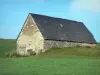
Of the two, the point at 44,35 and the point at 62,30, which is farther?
the point at 62,30

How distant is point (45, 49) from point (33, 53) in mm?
2717

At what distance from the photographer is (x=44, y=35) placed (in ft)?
173

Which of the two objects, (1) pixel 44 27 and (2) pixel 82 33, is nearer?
(1) pixel 44 27

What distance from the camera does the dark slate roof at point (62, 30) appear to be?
5434 centimetres

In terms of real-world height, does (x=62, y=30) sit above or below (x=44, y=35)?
above

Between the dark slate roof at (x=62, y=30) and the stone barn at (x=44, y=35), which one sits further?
the dark slate roof at (x=62, y=30)

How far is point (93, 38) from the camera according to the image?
6781cm

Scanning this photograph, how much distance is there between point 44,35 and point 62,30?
22.1 ft

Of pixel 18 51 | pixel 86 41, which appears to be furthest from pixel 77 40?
pixel 18 51

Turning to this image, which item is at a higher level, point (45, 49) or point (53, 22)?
point (53, 22)

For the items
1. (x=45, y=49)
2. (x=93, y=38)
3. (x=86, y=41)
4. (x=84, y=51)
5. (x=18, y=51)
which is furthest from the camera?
(x=93, y=38)

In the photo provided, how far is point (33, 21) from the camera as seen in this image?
54.4 metres

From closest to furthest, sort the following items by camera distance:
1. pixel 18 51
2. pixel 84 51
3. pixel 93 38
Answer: pixel 84 51 → pixel 18 51 → pixel 93 38

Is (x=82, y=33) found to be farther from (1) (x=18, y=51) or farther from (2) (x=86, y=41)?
(1) (x=18, y=51)
